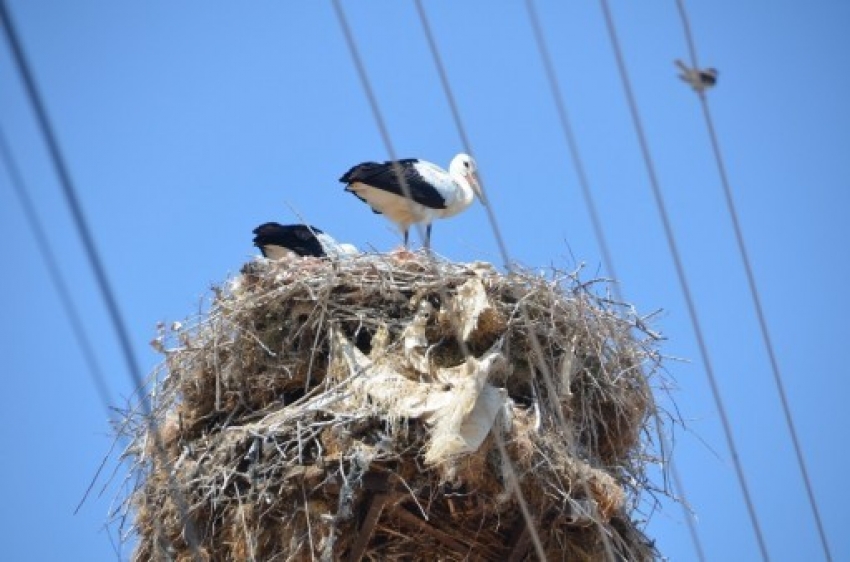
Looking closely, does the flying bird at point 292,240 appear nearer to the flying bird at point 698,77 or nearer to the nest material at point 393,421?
the nest material at point 393,421

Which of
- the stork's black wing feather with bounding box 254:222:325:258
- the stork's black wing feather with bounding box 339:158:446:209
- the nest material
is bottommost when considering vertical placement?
the nest material

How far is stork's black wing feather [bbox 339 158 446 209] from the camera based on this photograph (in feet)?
35.5

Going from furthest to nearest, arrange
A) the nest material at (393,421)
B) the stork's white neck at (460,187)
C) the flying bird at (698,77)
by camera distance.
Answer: the stork's white neck at (460,187) → the nest material at (393,421) → the flying bird at (698,77)

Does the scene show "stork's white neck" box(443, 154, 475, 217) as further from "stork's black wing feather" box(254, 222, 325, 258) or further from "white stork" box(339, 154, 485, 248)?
"stork's black wing feather" box(254, 222, 325, 258)

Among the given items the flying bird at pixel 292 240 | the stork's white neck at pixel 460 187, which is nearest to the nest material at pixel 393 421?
the flying bird at pixel 292 240

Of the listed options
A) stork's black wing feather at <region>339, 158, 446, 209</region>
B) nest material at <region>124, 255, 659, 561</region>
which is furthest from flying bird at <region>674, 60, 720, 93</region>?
stork's black wing feather at <region>339, 158, 446, 209</region>

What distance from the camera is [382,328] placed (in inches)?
345

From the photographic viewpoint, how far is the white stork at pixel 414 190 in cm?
1087

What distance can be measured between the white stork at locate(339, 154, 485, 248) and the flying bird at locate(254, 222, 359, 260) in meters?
0.54

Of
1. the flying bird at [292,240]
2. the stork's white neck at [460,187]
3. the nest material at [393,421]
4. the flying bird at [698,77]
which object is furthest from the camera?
the stork's white neck at [460,187]

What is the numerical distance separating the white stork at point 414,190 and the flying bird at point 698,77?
5.80 metres

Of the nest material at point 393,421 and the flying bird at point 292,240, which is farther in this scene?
the flying bird at point 292,240

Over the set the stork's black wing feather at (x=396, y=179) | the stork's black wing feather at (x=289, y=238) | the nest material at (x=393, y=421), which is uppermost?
the stork's black wing feather at (x=396, y=179)

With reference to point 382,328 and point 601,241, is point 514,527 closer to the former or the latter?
point 382,328
